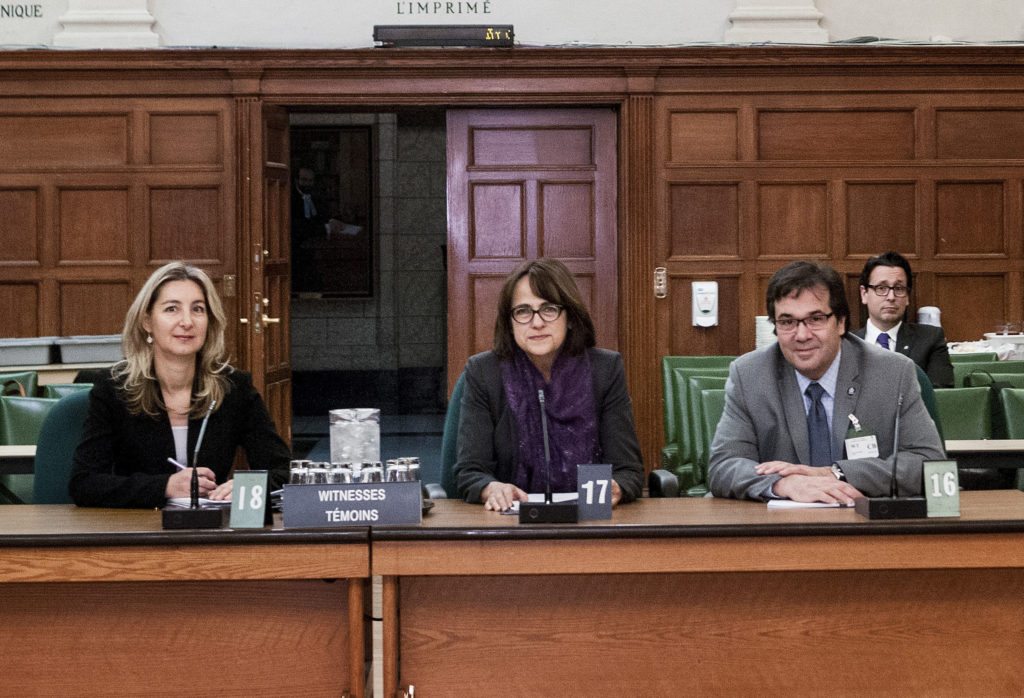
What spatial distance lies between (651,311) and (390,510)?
16.1ft

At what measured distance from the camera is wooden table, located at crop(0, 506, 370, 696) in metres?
2.36

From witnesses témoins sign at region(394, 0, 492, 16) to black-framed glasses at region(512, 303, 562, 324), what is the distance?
4.21 meters

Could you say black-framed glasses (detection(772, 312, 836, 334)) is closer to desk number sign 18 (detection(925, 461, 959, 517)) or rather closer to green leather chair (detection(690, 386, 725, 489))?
desk number sign 18 (detection(925, 461, 959, 517))

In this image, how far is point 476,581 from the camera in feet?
8.09

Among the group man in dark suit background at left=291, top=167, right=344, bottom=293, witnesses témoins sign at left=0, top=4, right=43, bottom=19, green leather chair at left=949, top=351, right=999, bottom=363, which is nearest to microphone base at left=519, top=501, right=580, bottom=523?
green leather chair at left=949, top=351, right=999, bottom=363

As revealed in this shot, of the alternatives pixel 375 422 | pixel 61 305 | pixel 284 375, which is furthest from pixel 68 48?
pixel 375 422

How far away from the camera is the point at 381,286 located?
1212 centimetres

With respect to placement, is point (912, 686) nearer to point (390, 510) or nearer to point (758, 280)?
point (390, 510)

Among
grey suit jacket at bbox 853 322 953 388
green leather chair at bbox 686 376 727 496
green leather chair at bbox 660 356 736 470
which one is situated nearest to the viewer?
green leather chair at bbox 686 376 727 496

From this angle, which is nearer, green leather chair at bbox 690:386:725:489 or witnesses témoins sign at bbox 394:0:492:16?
green leather chair at bbox 690:386:725:489

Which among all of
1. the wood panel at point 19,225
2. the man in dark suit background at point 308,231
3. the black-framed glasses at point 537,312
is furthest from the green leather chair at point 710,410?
the man in dark suit background at point 308,231

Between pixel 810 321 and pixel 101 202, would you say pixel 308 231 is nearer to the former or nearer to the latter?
pixel 101 202

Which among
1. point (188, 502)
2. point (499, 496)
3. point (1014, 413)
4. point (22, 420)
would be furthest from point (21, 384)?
point (1014, 413)

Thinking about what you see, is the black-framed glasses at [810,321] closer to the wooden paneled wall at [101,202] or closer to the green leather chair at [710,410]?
the green leather chair at [710,410]
